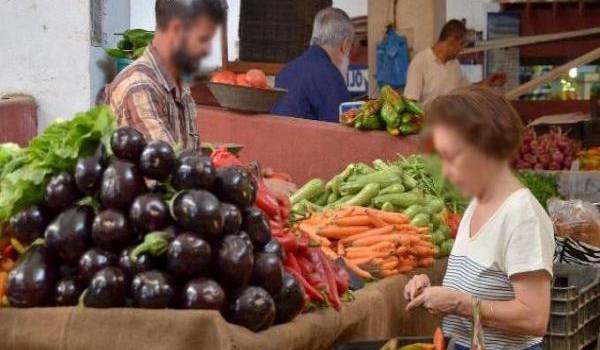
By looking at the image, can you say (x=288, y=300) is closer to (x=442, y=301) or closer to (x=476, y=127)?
(x=442, y=301)

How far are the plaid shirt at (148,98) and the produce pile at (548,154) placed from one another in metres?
5.75

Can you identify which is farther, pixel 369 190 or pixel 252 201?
pixel 369 190

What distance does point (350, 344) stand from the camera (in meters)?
3.35

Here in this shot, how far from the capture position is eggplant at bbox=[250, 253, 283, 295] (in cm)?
317

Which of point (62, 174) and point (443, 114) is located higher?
point (443, 114)

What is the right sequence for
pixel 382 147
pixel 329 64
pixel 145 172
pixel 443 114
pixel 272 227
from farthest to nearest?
pixel 329 64 → pixel 382 147 → pixel 272 227 → pixel 145 172 → pixel 443 114

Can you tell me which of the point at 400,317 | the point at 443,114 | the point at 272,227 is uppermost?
the point at 443,114

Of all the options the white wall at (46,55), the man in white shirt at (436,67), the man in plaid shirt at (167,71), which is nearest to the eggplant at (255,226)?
the man in plaid shirt at (167,71)

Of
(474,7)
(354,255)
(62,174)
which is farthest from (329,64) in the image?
(474,7)

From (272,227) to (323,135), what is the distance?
3944 millimetres

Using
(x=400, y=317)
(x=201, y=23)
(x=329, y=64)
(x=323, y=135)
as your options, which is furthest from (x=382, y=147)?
(x=201, y=23)

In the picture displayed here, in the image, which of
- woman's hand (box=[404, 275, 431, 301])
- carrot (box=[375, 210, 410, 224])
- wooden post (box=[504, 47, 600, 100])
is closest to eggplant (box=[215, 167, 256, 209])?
woman's hand (box=[404, 275, 431, 301])

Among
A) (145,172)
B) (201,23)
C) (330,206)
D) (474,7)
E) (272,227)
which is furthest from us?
(474,7)

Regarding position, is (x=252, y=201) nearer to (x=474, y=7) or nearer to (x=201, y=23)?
(x=201, y=23)
